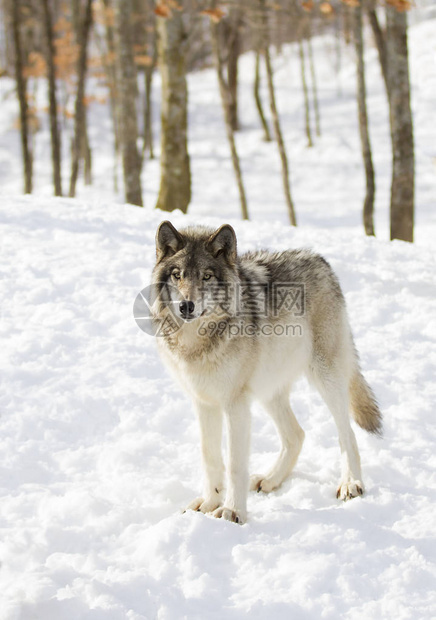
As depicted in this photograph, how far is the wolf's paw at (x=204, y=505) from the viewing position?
398 cm

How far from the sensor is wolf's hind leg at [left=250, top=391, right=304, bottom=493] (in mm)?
4355

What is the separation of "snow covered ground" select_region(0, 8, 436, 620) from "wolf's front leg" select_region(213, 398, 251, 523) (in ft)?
0.55

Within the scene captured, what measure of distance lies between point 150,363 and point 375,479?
2.27 meters

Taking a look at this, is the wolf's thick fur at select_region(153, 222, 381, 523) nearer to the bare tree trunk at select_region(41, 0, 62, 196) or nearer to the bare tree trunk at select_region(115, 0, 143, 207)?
the bare tree trunk at select_region(115, 0, 143, 207)

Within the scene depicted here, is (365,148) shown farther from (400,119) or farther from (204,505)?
(204,505)

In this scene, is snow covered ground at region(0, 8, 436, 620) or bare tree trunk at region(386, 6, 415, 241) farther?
bare tree trunk at region(386, 6, 415, 241)

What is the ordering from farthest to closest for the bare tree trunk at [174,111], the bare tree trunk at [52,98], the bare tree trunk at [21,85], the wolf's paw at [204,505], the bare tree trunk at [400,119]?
the bare tree trunk at [52,98], the bare tree trunk at [21,85], the bare tree trunk at [174,111], the bare tree trunk at [400,119], the wolf's paw at [204,505]

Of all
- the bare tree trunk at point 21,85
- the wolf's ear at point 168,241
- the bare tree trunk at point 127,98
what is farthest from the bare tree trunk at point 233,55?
the wolf's ear at point 168,241

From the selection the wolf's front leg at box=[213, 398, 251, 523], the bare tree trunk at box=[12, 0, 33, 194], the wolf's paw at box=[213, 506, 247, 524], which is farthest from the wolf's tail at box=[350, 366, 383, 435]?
the bare tree trunk at box=[12, 0, 33, 194]

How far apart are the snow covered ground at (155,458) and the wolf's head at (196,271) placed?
1.24 m

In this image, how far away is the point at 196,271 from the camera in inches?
146

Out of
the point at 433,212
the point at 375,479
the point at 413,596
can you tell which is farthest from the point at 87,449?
the point at 433,212

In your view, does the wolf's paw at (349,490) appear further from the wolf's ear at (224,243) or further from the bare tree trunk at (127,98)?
the bare tree trunk at (127,98)

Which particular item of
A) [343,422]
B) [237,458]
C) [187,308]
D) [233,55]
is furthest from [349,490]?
[233,55]
